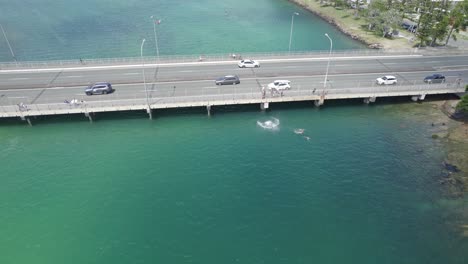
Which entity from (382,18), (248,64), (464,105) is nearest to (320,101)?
(248,64)

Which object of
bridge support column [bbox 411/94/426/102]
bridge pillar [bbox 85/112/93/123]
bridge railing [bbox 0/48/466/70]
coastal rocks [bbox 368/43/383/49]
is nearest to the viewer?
bridge pillar [bbox 85/112/93/123]

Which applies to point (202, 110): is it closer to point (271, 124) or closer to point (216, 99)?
point (216, 99)

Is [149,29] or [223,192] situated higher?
[149,29]

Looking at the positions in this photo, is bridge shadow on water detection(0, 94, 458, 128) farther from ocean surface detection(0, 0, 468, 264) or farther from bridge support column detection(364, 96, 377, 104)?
bridge support column detection(364, 96, 377, 104)

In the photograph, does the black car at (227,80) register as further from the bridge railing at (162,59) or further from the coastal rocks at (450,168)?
the coastal rocks at (450,168)

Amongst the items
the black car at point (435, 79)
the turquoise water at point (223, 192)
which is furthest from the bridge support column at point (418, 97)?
the turquoise water at point (223, 192)

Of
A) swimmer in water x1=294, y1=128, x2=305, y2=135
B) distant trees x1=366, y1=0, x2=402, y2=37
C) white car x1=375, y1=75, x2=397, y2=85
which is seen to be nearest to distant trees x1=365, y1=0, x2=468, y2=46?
distant trees x1=366, y1=0, x2=402, y2=37

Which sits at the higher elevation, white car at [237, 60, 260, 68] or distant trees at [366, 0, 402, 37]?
distant trees at [366, 0, 402, 37]
